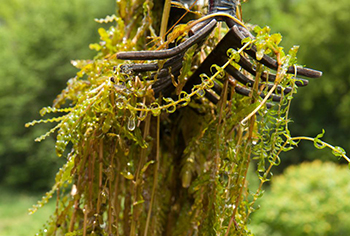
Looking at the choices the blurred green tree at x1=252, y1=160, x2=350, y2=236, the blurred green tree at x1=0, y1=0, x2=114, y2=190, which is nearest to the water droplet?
the blurred green tree at x1=252, y1=160, x2=350, y2=236

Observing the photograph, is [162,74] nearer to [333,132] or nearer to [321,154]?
[321,154]

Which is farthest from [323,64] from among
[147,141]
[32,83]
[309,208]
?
[147,141]

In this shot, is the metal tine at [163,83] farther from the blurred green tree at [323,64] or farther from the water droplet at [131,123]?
the blurred green tree at [323,64]

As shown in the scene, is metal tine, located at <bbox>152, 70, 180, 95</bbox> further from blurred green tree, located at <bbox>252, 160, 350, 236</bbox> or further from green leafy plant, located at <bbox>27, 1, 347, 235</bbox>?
blurred green tree, located at <bbox>252, 160, 350, 236</bbox>

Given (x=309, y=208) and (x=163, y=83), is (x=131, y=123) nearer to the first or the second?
(x=163, y=83)

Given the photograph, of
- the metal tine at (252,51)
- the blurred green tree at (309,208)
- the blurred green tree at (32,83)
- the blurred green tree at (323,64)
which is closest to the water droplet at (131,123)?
the metal tine at (252,51)

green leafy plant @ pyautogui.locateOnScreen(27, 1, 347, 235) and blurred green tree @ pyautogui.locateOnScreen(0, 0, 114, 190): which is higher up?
blurred green tree @ pyautogui.locateOnScreen(0, 0, 114, 190)
